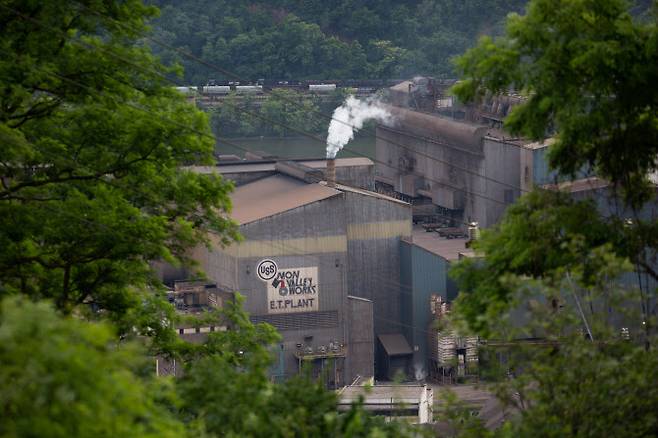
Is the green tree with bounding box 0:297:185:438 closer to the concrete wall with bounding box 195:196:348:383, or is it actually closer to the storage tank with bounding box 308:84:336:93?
the concrete wall with bounding box 195:196:348:383

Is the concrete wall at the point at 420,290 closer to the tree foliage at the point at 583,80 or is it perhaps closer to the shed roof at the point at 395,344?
the shed roof at the point at 395,344

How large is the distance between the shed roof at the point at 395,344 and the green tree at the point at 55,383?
25.4 meters

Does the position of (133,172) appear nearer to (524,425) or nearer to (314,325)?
(524,425)

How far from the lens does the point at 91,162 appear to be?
476 inches

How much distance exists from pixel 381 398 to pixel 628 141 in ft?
40.4

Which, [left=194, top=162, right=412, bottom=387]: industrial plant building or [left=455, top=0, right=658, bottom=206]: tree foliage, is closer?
[left=455, top=0, right=658, bottom=206]: tree foliage

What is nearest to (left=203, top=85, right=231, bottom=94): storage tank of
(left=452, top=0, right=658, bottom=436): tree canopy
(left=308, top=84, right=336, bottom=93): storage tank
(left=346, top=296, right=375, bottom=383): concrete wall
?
(left=308, top=84, right=336, bottom=93): storage tank

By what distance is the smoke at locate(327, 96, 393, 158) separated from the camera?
144 ft

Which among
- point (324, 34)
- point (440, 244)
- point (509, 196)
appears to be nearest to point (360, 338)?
point (440, 244)

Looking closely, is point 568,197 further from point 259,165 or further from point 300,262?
point 259,165

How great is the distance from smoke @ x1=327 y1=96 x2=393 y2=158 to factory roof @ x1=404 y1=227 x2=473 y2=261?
662 cm

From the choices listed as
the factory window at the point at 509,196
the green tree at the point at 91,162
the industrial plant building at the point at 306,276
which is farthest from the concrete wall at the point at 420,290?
the green tree at the point at 91,162

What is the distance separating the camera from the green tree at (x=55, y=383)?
572cm

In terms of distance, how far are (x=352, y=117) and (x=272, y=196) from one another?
52.9 ft
